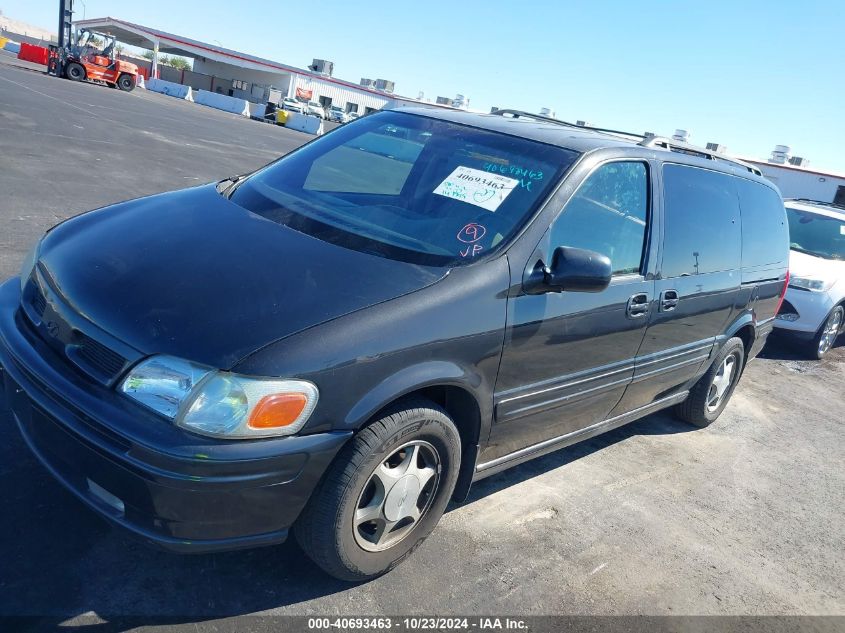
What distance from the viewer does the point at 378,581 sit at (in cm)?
278

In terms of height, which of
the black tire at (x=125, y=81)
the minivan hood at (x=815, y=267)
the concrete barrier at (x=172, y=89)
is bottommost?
the concrete barrier at (x=172, y=89)

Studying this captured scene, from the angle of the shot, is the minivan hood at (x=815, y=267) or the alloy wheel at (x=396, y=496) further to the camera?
the minivan hood at (x=815, y=267)

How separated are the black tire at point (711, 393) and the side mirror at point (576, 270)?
92.1 inches

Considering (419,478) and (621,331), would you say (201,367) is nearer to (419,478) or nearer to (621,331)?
(419,478)

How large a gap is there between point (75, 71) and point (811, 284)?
35801 mm

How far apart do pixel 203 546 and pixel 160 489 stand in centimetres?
26

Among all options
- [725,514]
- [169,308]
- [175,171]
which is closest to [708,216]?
[725,514]

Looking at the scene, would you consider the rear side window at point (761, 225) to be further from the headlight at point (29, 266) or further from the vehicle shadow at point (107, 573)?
the headlight at point (29, 266)

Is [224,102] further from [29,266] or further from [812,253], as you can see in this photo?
[29,266]

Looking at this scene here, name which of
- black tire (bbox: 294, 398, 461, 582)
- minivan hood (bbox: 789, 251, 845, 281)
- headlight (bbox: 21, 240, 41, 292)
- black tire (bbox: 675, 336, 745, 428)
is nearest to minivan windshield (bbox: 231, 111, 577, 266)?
black tire (bbox: 294, 398, 461, 582)

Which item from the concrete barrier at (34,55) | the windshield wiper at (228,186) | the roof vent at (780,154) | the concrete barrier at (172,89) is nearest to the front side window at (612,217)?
the windshield wiper at (228,186)

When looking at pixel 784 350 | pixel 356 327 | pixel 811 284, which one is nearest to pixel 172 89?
pixel 784 350

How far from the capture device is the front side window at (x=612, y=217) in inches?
125

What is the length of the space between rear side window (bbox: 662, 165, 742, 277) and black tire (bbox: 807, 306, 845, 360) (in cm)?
398
